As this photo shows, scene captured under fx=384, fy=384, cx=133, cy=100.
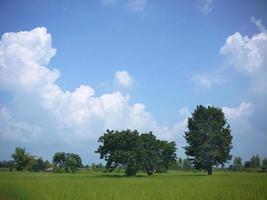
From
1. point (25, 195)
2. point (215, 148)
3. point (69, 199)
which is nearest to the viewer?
point (69, 199)

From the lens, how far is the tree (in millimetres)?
60531

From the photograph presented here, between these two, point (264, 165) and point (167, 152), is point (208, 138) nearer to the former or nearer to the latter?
point (167, 152)

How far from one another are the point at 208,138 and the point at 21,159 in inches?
2441

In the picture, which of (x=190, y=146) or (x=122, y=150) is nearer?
(x=122, y=150)

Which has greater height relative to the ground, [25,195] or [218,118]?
[218,118]

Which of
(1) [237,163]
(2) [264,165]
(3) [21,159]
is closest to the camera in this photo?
(3) [21,159]

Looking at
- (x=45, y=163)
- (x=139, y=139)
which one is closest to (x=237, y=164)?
(x=45, y=163)

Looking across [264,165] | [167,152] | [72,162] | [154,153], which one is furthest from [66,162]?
[264,165]

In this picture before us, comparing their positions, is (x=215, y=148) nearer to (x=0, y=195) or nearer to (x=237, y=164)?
(x=0, y=195)

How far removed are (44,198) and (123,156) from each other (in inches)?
1306

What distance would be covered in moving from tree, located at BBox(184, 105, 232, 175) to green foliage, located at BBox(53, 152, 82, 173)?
49628mm

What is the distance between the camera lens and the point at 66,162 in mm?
107062

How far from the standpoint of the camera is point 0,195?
24469mm

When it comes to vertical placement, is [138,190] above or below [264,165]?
below
